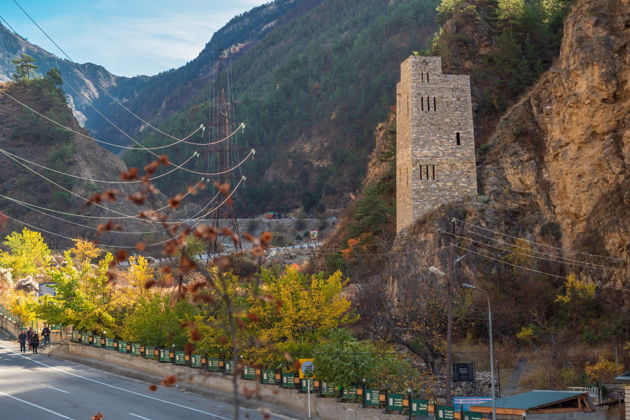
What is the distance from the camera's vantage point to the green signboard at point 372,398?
27938 mm

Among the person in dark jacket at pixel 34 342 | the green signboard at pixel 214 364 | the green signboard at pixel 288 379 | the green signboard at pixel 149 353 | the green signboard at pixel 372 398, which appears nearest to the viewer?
the green signboard at pixel 372 398

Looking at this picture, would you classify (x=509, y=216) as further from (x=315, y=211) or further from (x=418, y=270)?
(x=315, y=211)

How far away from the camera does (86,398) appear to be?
32.1m

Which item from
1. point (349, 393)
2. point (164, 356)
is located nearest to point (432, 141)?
point (164, 356)

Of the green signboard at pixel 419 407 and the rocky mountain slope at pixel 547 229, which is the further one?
the rocky mountain slope at pixel 547 229

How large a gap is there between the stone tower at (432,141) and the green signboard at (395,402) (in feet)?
65.1

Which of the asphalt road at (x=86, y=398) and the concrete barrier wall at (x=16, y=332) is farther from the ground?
the concrete barrier wall at (x=16, y=332)

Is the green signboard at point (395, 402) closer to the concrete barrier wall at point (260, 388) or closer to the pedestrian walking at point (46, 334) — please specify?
the concrete barrier wall at point (260, 388)

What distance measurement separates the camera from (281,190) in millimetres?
142750

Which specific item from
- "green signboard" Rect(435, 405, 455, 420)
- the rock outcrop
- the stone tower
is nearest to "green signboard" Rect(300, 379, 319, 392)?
"green signboard" Rect(435, 405, 455, 420)

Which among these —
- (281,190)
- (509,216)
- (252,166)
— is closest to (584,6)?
(509,216)

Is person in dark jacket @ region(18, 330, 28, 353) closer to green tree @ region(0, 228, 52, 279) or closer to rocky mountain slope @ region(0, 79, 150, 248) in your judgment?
green tree @ region(0, 228, 52, 279)

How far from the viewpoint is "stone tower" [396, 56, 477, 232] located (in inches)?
1816

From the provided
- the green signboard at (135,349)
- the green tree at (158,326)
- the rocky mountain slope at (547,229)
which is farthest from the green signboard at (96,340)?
the rocky mountain slope at (547,229)
